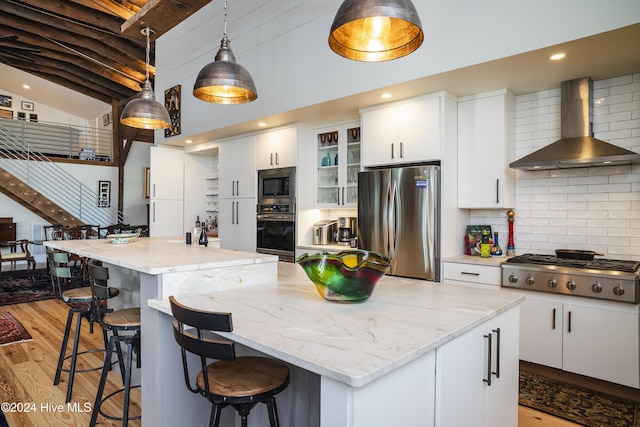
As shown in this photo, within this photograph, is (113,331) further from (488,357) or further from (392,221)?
(392,221)

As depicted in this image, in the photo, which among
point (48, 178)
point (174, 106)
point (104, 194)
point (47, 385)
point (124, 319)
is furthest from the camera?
point (104, 194)

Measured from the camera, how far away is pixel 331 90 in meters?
3.75

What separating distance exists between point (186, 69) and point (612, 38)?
4954 millimetres

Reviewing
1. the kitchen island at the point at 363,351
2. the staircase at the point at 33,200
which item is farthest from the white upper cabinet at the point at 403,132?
the staircase at the point at 33,200

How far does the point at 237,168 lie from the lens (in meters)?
5.64

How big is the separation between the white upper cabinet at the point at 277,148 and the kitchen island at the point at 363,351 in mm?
2794

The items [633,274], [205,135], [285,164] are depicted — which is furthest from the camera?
[205,135]

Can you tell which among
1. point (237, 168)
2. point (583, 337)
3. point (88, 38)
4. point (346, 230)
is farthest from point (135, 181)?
point (583, 337)

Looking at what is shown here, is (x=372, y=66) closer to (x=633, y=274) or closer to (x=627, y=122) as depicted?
(x=627, y=122)

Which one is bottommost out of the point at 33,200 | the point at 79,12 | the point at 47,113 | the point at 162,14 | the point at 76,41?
the point at 33,200

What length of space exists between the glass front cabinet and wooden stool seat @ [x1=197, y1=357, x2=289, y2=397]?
9.85 ft

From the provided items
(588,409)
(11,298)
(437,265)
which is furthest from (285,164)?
(11,298)

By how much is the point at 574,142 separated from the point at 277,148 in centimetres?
319

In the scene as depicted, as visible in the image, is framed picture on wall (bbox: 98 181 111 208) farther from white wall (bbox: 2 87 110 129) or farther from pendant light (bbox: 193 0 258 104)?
pendant light (bbox: 193 0 258 104)
